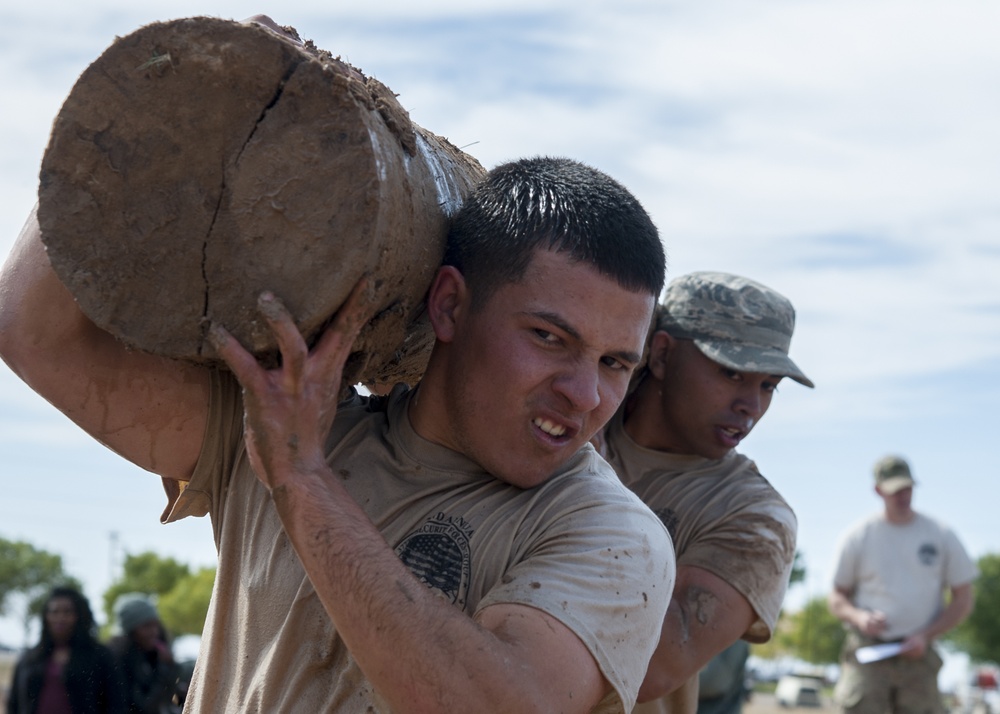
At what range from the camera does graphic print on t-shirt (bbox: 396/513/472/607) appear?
2.55 m

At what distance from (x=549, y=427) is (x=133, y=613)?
6.13 metres

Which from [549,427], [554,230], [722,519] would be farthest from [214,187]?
[722,519]

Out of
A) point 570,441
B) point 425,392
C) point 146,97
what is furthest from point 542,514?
point 146,97

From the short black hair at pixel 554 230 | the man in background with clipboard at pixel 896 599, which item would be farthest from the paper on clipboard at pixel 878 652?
the short black hair at pixel 554 230

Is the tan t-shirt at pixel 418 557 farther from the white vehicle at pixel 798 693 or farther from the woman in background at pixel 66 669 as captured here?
the white vehicle at pixel 798 693

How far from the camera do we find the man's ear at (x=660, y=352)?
14.5 feet

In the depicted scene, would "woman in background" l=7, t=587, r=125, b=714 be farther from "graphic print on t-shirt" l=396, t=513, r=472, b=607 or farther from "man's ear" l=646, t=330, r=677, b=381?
"graphic print on t-shirt" l=396, t=513, r=472, b=607

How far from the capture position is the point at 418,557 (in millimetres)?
2586

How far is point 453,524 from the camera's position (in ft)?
8.64

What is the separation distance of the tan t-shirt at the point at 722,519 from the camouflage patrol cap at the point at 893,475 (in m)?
4.54

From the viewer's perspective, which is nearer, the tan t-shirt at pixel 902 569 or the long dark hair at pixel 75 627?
the long dark hair at pixel 75 627

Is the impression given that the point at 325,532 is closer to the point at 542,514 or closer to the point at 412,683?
the point at 412,683

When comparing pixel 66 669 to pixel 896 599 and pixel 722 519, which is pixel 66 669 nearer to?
pixel 722 519

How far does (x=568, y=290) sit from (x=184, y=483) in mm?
1032
